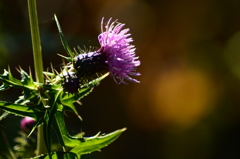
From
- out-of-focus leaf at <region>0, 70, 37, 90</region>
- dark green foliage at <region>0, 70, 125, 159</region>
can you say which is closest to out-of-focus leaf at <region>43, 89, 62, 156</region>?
dark green foliage at <region>0, 70, 125, 159</region>

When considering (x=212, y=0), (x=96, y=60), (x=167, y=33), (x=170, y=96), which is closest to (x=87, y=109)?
(x=170, y=96)

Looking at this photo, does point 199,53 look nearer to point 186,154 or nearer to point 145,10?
point 145,10

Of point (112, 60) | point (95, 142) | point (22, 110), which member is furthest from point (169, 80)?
point (22, 110)

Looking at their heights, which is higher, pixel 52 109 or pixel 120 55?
pixel 120 55

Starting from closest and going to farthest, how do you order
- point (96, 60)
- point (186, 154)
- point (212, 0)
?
point (96, 60)
point (186, 154)
point (212, 0)

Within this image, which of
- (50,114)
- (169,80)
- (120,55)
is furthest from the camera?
(169,80)

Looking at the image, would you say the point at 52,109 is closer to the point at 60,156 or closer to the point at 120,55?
the point at 60,156

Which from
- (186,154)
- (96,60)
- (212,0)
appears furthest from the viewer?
(212,0)

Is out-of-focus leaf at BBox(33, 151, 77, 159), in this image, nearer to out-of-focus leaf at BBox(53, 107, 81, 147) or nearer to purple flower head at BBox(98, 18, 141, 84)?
out-of-focus leaf at BBox(53, 107, 81, 147)
